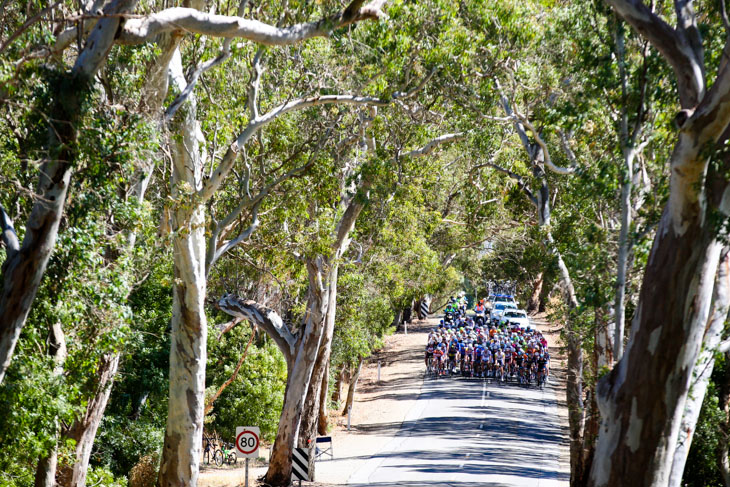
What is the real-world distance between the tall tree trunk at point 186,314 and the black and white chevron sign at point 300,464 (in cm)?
603

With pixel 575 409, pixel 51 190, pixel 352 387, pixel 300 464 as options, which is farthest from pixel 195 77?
pixel 352 387

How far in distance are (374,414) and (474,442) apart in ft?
24.4

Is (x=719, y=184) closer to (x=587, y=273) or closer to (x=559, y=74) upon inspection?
(x=587, y=273)

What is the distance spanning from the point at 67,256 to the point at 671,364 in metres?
6.60

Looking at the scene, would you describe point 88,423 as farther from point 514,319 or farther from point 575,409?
point 514,319

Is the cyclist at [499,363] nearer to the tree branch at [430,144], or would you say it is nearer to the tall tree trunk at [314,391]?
the tall tree trunk at [314,391]

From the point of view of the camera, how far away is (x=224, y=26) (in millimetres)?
9211

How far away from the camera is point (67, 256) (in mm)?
9344

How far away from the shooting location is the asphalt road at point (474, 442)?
2297cm

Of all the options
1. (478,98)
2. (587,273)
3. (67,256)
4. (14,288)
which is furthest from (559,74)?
(14,288)

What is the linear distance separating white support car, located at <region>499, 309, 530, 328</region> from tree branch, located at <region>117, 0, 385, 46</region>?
3969 cm

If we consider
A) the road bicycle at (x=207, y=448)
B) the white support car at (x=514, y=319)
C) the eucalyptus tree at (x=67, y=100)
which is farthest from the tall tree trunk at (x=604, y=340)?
the white support car at (x=514, y=319)

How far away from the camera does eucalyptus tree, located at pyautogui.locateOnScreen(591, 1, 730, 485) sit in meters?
8.74

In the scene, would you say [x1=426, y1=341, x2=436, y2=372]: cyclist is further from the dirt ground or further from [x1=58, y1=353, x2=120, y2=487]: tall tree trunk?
[x1=58, y1=353, x2=120, y2=487]: tall tree trunk
